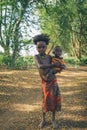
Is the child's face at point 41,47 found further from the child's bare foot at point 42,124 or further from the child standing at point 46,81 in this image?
the child's bare foot at point 42,124

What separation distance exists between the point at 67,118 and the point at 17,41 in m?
19.1

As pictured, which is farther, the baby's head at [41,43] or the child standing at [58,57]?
the baby's head at [41,43]

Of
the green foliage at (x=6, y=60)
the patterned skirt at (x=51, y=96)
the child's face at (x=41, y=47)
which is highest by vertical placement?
the child's face at (x=41, y=47)

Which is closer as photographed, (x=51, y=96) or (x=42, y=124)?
(x=51, y=96)

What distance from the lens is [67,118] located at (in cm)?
857

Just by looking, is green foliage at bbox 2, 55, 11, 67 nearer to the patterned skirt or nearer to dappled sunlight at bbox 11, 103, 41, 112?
dappled sunlight at bbox 11, 103, 41, 112

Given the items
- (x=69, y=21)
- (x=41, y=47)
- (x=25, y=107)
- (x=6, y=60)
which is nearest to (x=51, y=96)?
(x=41, y=47)

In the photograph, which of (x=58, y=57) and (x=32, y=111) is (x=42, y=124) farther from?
(x=32, y=111)

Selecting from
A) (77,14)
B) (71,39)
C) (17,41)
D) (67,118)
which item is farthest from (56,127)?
(71,39)

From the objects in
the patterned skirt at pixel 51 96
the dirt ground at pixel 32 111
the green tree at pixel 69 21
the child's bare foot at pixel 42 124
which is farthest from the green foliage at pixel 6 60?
the patterned skirt at pixel 51 96

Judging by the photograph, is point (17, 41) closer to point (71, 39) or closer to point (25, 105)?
point (25, 105)

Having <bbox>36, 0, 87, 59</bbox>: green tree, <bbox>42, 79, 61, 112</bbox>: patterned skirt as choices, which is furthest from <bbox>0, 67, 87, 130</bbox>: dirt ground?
<bbox>36, 0, 87, 59</bbox>: green tree

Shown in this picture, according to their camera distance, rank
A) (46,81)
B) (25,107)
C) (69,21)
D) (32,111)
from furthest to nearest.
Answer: (69,21) → (25,107) → (32,111) → (46,81)

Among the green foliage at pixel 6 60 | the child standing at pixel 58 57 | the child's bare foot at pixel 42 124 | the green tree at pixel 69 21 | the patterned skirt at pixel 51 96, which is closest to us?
the child standing at pixel 58 57
